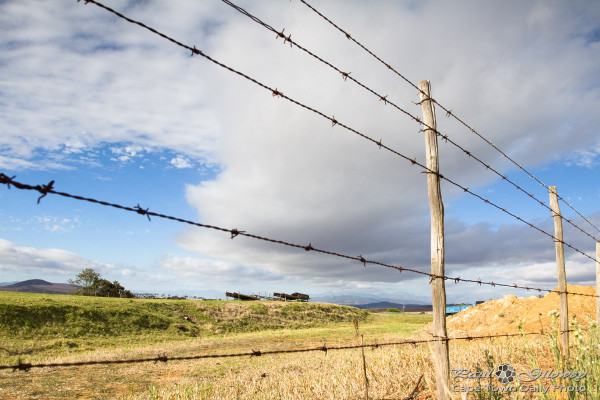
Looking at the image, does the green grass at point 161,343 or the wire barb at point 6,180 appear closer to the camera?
the wire barb at point 6,180

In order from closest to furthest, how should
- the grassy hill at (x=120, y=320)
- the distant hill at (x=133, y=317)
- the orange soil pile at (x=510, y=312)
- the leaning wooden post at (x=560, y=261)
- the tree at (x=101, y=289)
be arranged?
the leaning wooden post at (x=560, y=261)
the orange soil pile at (x=510, y=312)
the grassy hill at (x=120, y=320)
the distant hill at (x=133, y=317)
the tree at (x=101, y=289)

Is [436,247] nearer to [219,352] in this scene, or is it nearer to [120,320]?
[219,352]

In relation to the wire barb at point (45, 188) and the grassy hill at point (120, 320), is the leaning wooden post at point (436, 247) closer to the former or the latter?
the wire barb at point (45, 188)

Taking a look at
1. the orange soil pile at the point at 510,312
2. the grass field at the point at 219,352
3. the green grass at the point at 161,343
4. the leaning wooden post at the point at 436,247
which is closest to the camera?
the leaning wooden post at the point at 436,247

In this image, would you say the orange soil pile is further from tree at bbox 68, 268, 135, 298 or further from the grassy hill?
tree at bbox 68, 268, 135, 298

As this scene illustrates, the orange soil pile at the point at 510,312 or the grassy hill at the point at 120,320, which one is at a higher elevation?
the orange soil pile at the point at 510,312

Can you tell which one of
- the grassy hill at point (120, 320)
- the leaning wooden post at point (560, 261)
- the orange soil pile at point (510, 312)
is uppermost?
the leaning wooden post at point (560, 261)

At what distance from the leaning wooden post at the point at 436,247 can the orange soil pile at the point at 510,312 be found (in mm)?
16404

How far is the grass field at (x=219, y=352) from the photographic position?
263 inches

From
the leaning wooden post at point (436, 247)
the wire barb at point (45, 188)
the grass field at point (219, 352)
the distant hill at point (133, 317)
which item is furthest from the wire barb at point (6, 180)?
the distant hill at point (133, 317)

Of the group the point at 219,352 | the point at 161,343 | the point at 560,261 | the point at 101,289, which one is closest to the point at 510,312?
the point at 219,352

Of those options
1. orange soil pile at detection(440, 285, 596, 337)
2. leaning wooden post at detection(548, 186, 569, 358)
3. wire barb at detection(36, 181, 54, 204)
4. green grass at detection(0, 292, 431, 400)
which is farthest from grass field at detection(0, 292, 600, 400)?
orange soil pile at detection(440, 285, 596, 337)

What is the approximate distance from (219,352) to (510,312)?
67.8ft

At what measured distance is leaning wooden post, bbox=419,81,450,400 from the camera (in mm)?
4340
